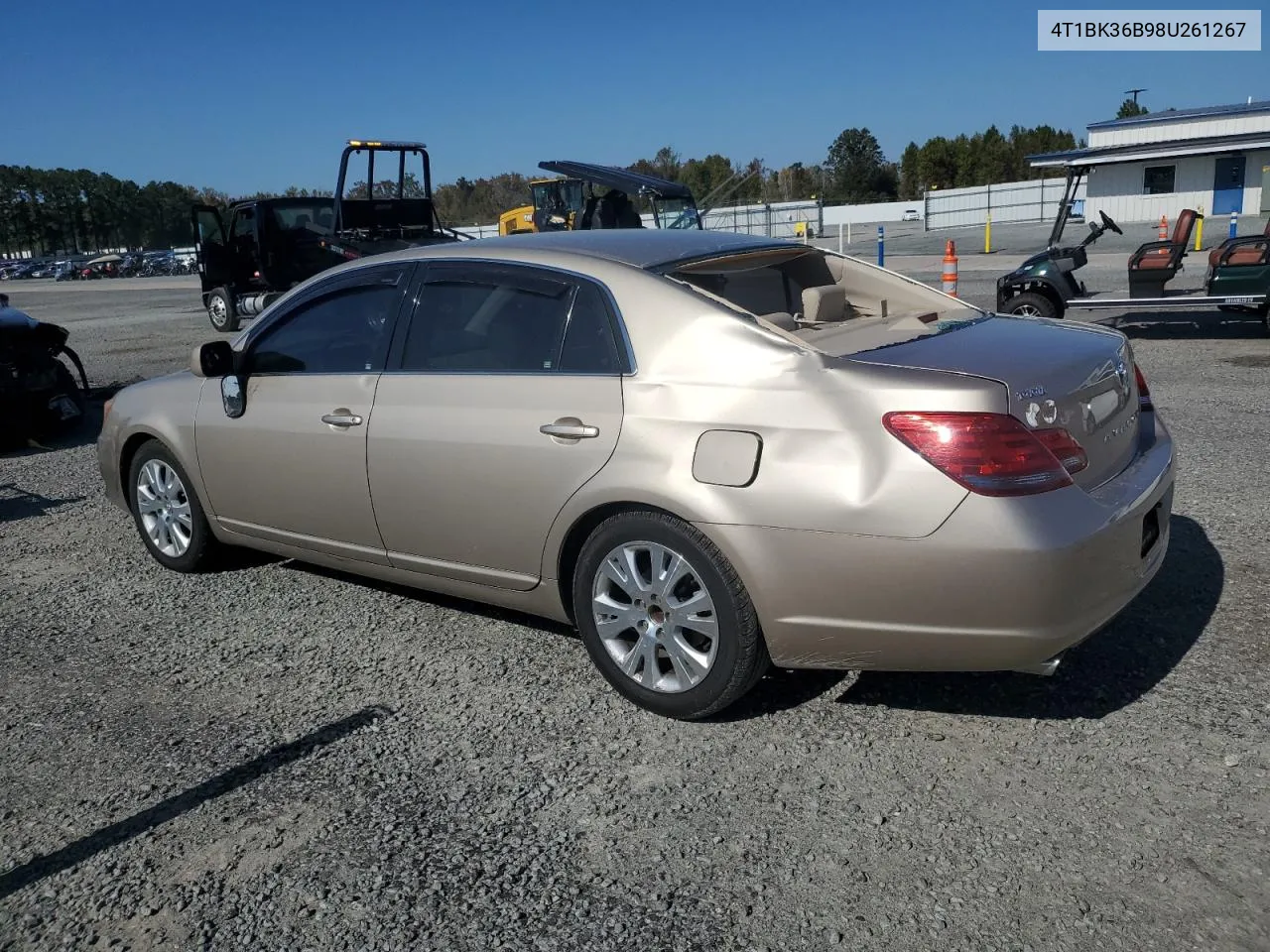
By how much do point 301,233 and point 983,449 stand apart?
17386mm

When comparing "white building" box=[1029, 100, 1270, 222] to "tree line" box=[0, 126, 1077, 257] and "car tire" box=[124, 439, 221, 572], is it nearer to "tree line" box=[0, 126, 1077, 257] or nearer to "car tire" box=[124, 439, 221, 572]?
"tree line" box=[0, 126, 1077, 257]

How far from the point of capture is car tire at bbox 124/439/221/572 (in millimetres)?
5246

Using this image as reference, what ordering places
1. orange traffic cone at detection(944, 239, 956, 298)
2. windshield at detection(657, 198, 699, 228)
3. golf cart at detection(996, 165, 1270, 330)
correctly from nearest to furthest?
1. golf cart at detection(996, 165, 1270, 330)
2. orange traffic cone at detection(944, 239, 956, 298)
3. windshield at detection(657, 198, 699, 228)

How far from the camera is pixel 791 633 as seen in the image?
329 centimetres

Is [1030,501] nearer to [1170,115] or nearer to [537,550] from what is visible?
[537,550]

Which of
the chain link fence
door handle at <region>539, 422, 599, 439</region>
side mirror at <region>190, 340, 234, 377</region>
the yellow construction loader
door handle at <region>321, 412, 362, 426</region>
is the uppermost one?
the yellow construction loader

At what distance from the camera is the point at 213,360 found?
16.0ft

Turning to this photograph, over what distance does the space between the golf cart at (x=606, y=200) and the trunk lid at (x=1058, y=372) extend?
11917mm

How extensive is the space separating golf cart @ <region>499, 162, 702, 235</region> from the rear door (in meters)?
6.15

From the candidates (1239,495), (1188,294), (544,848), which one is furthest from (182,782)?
Result: (1188,294)

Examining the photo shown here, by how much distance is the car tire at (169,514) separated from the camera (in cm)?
525

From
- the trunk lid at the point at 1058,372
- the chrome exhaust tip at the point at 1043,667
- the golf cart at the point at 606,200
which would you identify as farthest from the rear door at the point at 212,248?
the chrome exhaust tip at the point at 1043,667

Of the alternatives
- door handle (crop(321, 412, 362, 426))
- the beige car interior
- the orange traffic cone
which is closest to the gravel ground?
door handle (crop(321, 412, 362, 426))

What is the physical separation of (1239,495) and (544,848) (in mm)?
4409
